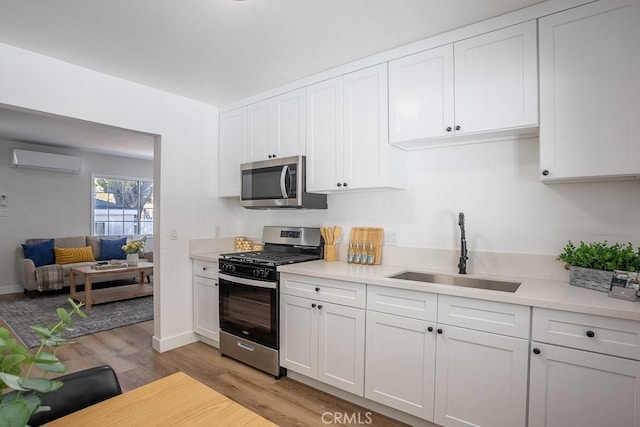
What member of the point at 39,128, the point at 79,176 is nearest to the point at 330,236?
the point at 39,128

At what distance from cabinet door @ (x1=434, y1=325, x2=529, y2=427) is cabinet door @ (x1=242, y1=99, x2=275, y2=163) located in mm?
2176

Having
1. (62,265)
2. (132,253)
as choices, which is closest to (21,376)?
(132,253)

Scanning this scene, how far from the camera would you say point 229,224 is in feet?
12.6

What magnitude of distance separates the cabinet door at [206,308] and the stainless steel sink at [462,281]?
5.87ft

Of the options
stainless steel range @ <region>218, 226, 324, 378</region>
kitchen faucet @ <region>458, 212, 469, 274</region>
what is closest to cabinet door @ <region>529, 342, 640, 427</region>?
kitchen faucet @ <region>458, 212, 469, 274</region>

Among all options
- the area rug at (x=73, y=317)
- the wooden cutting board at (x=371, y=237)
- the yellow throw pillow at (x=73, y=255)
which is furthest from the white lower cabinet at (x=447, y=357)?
the yellow throw pillow at (x=73, y=255)

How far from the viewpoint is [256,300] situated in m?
2.79

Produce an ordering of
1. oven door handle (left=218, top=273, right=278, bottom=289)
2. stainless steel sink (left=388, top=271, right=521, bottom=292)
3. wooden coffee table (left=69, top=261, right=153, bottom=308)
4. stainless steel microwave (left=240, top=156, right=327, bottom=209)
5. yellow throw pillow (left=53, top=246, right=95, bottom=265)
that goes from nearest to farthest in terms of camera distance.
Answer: stainless steel sink (left=388, top=271, right=521, bottom=292) → oven door handle (left=218, top=273, right=278, bottom=289) → stainless steel microwave (left=240, top=156, right=327, bottom=209) → wooden coffee table (left=69, top=261, right=153, bottom=308) → yellow throw pillow (left=53, top=246, right=95, bottom=265)

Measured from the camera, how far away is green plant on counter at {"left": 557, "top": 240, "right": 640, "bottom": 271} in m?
1.69

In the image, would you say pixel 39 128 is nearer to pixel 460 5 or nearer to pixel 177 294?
pixel 177 294

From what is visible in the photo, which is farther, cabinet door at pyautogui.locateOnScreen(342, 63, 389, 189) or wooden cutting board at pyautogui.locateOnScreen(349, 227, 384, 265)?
wooden cutting board at pyautogui.locateOnScreen(349, 227, 384, 265)

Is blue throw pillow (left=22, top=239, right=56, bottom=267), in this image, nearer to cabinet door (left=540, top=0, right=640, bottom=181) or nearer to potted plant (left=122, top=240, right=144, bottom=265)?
potted plant (left=122, top=240, right=144, bottom=265)

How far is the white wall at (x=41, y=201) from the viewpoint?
552cm

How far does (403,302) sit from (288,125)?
1813mm
